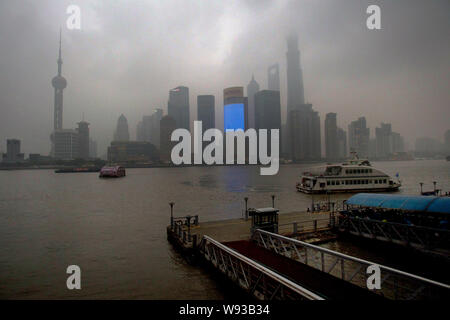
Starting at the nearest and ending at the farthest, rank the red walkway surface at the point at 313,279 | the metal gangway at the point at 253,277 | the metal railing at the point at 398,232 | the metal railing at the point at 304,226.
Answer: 1. the metal gangway at the point at 253,277
2. the red walkway surface at the point at 313,279
3. the metal railing at the point at 398,232
4. the metal railing at the point at 304,226

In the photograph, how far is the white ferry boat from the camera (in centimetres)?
6053

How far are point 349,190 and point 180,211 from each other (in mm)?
37996

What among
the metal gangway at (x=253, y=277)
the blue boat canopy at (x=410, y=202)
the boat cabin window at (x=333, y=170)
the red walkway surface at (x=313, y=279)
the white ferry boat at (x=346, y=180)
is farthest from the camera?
the boat cabin window at (x=333, y=170)

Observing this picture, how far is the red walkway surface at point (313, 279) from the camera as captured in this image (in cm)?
945

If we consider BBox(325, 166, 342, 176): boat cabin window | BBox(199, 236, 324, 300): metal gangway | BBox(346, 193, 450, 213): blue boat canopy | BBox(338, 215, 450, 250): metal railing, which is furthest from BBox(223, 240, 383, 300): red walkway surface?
BBox(325, 166, 342, 176): boat cabin window

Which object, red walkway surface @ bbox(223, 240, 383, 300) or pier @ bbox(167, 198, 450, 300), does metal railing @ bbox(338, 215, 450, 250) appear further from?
red walkway surface @ bbox(223, 240, 383, 300)

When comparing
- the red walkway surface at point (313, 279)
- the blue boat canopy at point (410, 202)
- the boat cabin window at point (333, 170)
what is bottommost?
the red walkway surface at point (313, 279)

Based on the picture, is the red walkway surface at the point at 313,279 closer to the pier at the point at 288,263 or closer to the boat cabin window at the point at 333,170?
the pier at the point at 288,263

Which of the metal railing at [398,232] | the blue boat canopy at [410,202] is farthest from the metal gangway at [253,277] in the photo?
the blue boat canopy at [410,202]

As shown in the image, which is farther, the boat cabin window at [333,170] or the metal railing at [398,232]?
the boat cabin window at [333,170]

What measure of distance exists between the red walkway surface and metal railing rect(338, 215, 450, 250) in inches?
366

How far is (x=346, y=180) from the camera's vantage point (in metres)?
61.1
